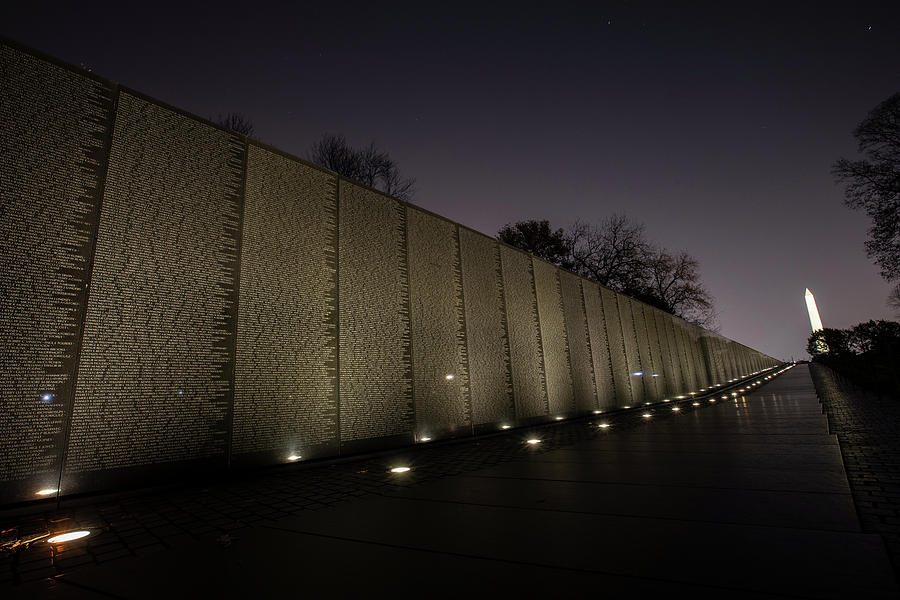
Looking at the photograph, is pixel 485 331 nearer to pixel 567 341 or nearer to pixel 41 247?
pixel 567 341

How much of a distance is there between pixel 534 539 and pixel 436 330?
21.1 ft

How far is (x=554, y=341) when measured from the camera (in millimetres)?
12367

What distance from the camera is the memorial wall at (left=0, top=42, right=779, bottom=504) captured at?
4.35 meters

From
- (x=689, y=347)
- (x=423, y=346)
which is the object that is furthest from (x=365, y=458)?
(x=689, y=347)

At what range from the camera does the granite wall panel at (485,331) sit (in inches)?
372

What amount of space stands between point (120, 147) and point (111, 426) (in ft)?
11.0

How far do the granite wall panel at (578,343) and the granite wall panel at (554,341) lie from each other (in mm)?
334

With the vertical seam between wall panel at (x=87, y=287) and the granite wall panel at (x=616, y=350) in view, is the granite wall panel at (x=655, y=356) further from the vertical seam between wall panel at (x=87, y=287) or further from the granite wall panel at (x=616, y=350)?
the vertical seam between wall panel at (x=87, y=287)

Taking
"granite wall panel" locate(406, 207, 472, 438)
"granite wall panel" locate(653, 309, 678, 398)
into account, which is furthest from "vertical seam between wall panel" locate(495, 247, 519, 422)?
"granite wall panel" locate(653, 309, 678, 398)

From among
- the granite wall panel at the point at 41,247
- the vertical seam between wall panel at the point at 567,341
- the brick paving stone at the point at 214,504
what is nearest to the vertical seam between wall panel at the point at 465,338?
the brick paving stone at the point at 214,504

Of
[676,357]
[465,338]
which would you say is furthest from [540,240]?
[465,338]

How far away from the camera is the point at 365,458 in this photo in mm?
6547

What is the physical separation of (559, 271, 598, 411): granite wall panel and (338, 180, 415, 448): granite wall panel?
22.5ft

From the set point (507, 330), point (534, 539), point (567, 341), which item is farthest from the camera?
point (567, 341)
